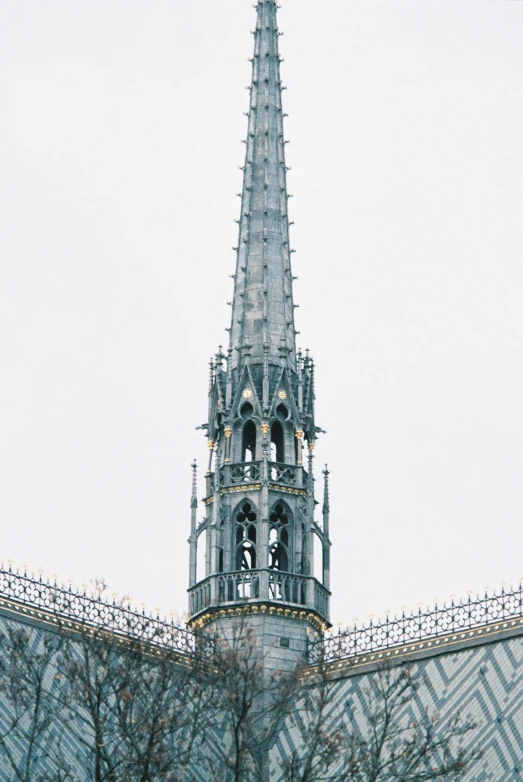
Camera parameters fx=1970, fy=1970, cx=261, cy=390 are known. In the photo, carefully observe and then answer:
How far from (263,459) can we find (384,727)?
16.0 metres

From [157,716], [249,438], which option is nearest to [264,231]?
[249,438]

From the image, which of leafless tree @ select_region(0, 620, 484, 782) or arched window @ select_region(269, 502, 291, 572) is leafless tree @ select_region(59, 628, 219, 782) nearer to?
leafless tree @ select_region(0, 620, 484, 782)

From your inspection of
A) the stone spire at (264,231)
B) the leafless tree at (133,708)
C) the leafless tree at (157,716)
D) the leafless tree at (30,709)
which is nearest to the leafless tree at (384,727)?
the leafless tree at (157,716)

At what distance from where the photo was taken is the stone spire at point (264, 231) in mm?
62375

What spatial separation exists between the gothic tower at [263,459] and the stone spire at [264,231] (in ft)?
0.15

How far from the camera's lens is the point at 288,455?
199ft

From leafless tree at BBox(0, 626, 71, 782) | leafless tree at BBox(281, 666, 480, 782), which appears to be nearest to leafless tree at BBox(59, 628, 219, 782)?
leafless tree at BBox(0, 626, 71, 782)

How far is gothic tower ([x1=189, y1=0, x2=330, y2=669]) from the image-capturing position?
190 ft

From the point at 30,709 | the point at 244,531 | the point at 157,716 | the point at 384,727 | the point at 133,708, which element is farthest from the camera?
the point at 244,531

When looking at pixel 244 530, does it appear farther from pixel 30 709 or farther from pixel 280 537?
pixel 30 709

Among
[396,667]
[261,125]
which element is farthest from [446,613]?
[261,125]

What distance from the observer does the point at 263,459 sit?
59656 millimetres

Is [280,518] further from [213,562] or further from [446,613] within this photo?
[446,613]

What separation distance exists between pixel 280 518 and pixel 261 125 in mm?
14208
